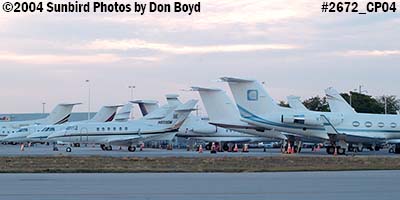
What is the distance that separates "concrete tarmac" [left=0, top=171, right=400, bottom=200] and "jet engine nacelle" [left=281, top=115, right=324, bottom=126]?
1351 inches

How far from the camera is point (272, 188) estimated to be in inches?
733

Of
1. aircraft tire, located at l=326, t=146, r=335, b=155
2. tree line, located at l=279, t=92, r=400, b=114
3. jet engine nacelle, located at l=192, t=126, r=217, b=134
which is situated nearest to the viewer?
aircraft tire, located at l=326, t=146, r=335, b=155

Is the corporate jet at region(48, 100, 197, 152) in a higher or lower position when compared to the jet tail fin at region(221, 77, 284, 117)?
lower

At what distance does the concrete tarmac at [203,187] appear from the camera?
16.7m

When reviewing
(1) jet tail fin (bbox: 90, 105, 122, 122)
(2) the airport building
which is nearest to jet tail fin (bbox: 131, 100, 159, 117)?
(1) jet tail fin (bbox: 90, 105, 122, 122)

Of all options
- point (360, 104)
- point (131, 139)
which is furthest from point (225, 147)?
point (360, 104)


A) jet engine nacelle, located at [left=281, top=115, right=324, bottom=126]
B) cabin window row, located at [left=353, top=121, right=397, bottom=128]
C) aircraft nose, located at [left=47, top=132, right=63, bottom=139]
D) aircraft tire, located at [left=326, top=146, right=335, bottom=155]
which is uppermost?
jet engine nacelle, located at [left=281, top=115, right=324, bottom=126]

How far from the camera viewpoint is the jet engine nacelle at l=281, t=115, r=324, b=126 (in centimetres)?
5788

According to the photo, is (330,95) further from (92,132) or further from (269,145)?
(269,145)

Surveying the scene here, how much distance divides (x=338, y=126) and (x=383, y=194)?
4284 centimetres

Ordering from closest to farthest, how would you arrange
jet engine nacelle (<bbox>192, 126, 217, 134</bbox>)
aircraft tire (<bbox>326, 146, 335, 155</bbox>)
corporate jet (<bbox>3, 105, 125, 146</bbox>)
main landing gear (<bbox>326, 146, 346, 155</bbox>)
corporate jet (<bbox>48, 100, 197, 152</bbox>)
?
main landing gear (<bbox>326, 146, 346, 155</bbox>), aircraft tire (<bbox>326, 146, 335, 155</bbox>), corporate jet (<bbox>48, 100, 197, 152</bbox>), corporate jet (<bbox>3, 105, 125, 146</bbox>), jet engine nacelle (<bbox>192, 126, 217, 134</bbox>)

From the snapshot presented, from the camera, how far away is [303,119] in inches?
2279

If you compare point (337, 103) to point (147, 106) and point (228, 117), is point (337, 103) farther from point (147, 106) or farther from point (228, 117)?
point (147, 106)

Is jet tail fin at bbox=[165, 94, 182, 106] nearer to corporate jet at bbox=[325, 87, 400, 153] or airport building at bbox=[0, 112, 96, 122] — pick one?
corporate jet at bbox=[325, 87, 400, 153]
